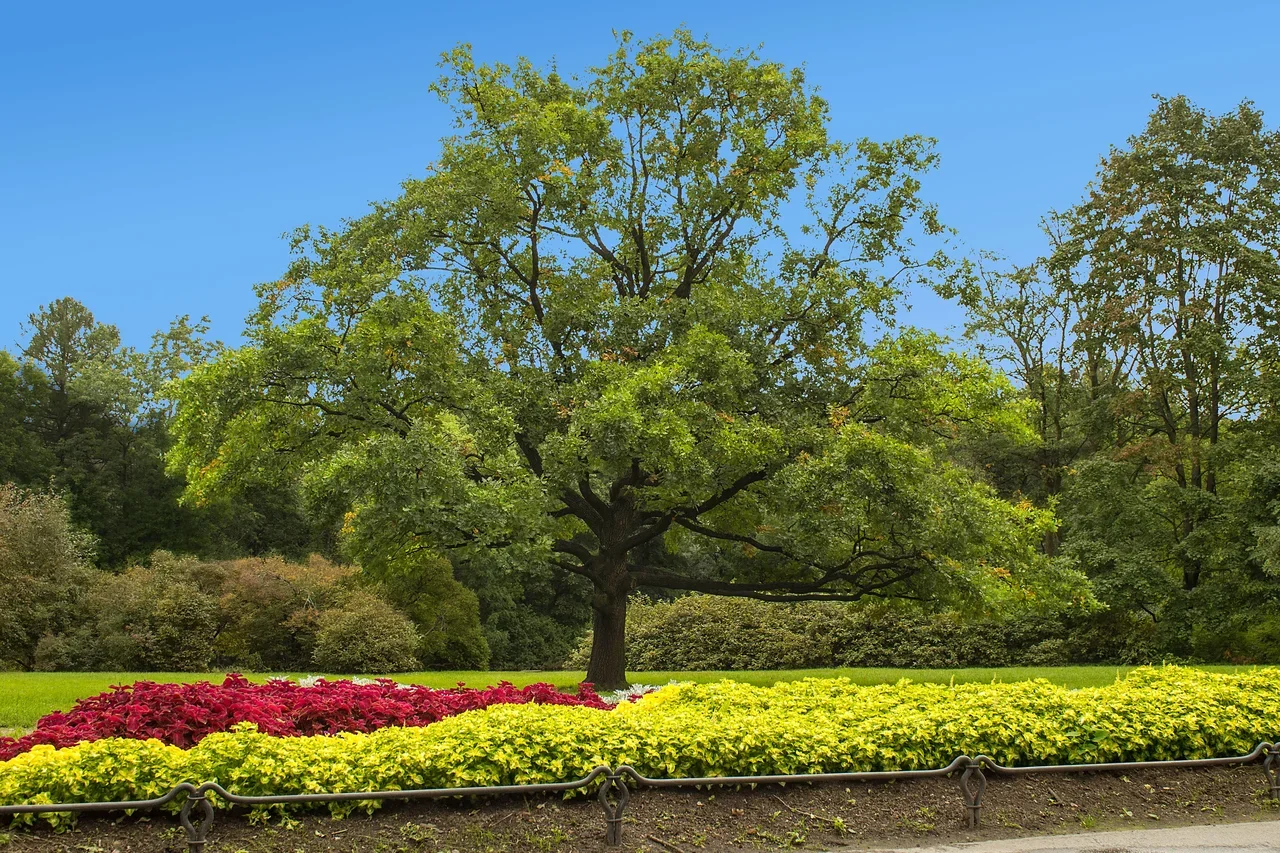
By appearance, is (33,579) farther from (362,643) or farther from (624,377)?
(624,377)

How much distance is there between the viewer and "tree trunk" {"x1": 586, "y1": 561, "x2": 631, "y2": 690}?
16.6 metres

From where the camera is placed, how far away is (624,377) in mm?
14680

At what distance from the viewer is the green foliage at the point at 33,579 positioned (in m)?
22.9

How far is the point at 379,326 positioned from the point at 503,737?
9.28 m

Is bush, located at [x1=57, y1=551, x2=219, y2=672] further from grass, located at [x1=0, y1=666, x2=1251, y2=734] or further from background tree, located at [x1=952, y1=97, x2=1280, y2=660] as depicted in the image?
A: background tree, located at [x1=952, y1=97, x2=1280, y2=660]

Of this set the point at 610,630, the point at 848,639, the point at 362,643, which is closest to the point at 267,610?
the point at 362,643

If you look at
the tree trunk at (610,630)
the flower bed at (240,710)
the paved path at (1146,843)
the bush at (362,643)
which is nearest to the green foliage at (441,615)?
the bush at (362,643)

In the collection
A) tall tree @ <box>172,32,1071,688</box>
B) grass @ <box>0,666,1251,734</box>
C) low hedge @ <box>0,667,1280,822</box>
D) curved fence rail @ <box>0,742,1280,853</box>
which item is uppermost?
tall tree @ <box>172,32,1071,688</box>

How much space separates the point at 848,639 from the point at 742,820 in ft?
67.6

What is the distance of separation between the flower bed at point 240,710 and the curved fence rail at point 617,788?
5.21 ft

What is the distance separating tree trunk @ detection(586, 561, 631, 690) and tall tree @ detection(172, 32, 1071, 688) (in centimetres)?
5

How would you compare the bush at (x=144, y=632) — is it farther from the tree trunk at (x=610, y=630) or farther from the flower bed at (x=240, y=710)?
the flower bed at (x=240, y=710)

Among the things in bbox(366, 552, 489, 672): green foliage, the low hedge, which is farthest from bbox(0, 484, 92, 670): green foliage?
the low hedge

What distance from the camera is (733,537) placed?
17.1m
